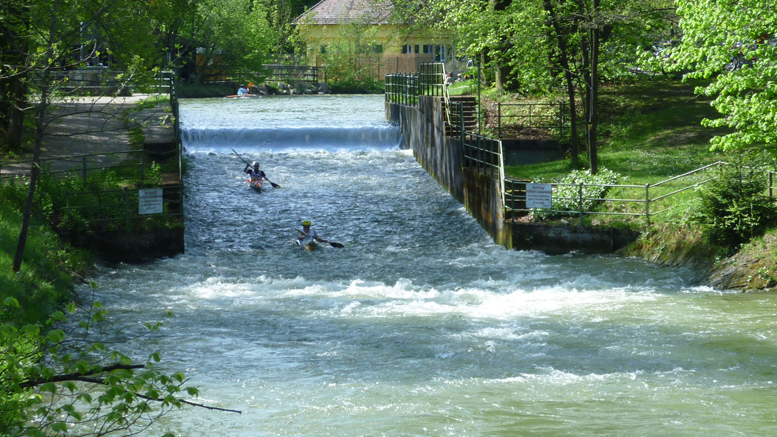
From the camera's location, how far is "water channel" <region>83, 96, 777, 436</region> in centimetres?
925

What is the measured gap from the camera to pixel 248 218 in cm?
2200

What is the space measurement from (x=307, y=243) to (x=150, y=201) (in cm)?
375

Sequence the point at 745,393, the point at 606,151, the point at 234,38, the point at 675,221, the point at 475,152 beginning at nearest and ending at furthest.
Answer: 1. the point at 745,393
2. the point at 675,221
3. the point at 475,152
4. the point at 606,151
5. the point at 234,38

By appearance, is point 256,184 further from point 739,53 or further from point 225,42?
point 225,42

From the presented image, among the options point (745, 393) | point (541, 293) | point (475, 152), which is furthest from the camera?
point (475, 152)

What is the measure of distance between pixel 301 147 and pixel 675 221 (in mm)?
16092

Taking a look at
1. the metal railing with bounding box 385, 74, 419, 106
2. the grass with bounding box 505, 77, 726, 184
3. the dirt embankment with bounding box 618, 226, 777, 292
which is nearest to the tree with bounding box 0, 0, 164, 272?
the dirt embankment with bounding box 618, 226, 777, 292

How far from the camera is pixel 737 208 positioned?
15844 mm

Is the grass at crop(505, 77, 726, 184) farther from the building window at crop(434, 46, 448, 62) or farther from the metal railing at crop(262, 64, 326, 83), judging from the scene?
the building window at crop(434, 46, 448, 62)

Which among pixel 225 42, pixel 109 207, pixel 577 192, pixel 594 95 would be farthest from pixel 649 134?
pixel 225 42

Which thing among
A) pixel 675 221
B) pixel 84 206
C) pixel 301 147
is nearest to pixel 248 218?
Answer: pixel 84 206

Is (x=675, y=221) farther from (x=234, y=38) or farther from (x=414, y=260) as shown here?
(x=234, y=38)

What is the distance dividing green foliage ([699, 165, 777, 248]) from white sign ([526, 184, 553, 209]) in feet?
11.3

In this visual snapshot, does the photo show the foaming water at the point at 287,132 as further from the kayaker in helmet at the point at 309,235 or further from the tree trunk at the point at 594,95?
the tree trunk at the point at 594,95
